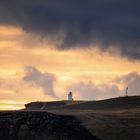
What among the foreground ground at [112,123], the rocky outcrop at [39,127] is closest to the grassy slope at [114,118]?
the foreground ground at [112,123]

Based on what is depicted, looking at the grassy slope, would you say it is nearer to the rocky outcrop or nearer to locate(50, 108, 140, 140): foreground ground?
locate(50, 108, 140, 140): foreground ground

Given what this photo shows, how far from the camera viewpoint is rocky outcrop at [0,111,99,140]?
132250 millimetres

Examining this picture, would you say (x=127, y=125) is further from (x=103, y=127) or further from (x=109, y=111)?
(x=109, y=111)

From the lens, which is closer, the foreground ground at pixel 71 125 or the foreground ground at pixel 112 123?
the foreground ground at pixel 112 123

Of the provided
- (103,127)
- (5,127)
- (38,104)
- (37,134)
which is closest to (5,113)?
(5,127)

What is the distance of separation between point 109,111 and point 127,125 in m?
22.1

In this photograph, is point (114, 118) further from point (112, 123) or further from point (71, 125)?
point (71, 125)

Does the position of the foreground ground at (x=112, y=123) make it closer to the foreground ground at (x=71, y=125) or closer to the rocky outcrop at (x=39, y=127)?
the foreground ground at (x=71, y=125)

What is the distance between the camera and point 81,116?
457 feet

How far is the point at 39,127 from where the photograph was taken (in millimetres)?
138750

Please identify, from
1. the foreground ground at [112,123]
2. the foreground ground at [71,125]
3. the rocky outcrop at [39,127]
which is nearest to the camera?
the foreground ground at [112,123]

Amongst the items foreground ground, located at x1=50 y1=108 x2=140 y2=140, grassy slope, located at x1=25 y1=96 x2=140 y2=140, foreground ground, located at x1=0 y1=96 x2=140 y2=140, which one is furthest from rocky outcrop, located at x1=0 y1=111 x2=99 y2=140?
grassy slope, located at x1=25 y1=96 x2=140 y2=140

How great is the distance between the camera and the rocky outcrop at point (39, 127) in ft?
434

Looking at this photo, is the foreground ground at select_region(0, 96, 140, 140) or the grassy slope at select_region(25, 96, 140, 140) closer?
the grassy slope at select_region(25, 96, 140, 140)
